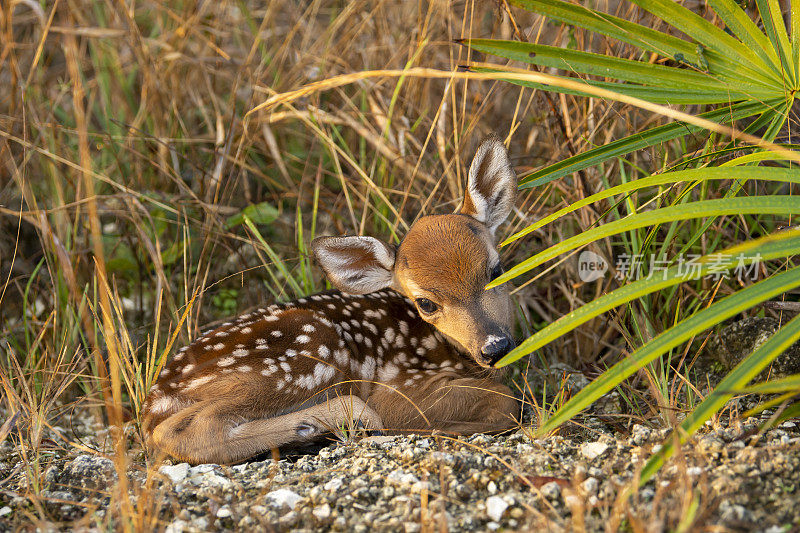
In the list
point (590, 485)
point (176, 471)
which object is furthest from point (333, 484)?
point (590, 485)

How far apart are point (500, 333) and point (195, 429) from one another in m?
1.32

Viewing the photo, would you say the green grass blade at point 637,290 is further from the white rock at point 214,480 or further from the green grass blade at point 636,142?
the white rock at point 214,480

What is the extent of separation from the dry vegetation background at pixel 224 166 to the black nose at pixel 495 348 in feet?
2.41

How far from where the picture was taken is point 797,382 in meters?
2.18

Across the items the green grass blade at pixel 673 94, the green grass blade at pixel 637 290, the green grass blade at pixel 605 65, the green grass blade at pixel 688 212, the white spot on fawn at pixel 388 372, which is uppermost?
the green grass blade at pixel 605 65

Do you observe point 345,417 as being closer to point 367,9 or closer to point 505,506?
point 505,506

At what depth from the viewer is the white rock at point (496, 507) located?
2.30 m

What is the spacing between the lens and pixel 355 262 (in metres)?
3.79

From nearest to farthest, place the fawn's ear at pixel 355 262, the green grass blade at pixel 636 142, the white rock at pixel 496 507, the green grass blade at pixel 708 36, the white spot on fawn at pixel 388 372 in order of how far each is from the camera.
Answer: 1. the white rock at pixel 496 507
2. the green grass blade at pixel 708 36
3. the green grass blade at pixel 636 142
4. the fawn's ear at pixel 355 262
5. the white spot on fawn at pixel 388 372

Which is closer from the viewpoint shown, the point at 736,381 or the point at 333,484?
the point at 736,381

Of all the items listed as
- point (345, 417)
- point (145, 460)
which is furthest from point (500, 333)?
point (145, 460)

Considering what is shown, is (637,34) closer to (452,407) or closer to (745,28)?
(745,28)

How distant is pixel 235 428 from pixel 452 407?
93 cm

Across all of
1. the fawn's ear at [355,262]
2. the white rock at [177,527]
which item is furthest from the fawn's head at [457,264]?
the white rock at [177,527]
